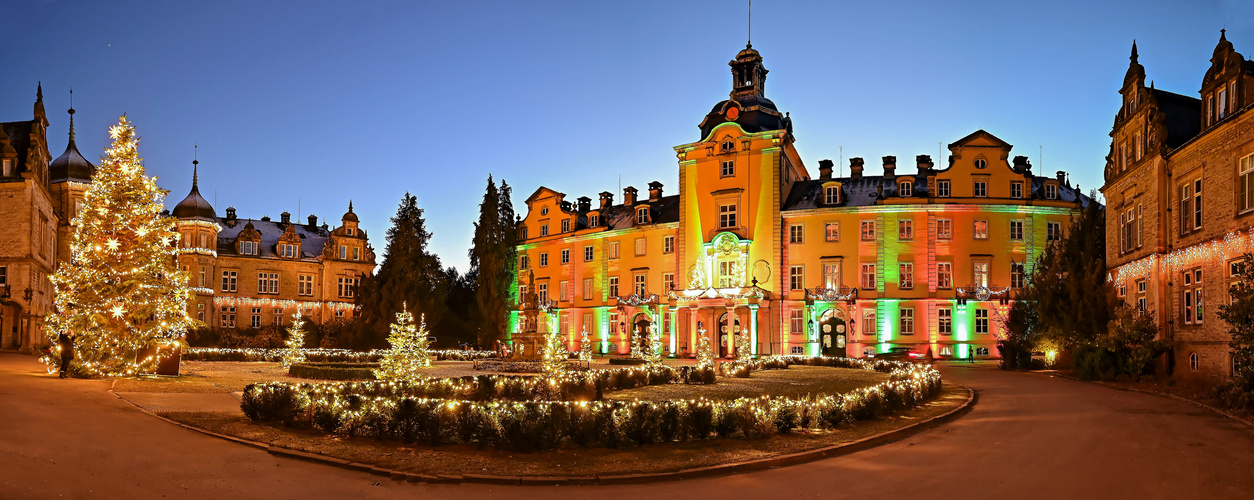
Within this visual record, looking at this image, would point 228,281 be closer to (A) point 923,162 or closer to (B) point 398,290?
(B) point 398,290

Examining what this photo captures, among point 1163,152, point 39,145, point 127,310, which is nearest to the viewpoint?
point 127,310

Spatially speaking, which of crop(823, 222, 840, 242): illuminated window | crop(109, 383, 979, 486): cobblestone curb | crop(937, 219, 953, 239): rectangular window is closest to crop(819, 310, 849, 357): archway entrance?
crop(823, 222, 840, 242): illuminated window

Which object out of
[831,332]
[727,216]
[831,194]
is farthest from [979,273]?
[727,216]

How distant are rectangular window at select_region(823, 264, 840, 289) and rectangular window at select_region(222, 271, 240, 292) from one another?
4836 cm

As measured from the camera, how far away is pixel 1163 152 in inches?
1109

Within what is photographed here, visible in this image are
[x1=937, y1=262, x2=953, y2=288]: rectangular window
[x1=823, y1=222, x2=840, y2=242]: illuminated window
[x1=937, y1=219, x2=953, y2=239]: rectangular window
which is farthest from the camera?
[x1=823, y1=222, x2=840, y2=242]: illuminated window

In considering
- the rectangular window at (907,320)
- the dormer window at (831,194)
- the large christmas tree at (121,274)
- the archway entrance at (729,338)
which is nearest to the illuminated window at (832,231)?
the dormer window at (831,194)

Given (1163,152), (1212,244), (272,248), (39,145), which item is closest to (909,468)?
(1212,244)

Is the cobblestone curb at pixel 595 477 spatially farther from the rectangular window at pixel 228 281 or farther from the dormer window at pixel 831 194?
the rectangular window at pixel 228 281

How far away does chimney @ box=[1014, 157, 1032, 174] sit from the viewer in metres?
50.9

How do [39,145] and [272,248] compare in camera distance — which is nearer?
[39,145]

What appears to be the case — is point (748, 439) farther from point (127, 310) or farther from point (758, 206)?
point (758, 206)

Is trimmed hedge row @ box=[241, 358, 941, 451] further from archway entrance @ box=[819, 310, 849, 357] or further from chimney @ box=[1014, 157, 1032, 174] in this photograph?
chimney @ box=[1014, 157, 1032, 174]

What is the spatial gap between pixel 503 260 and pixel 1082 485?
56.5 meters
